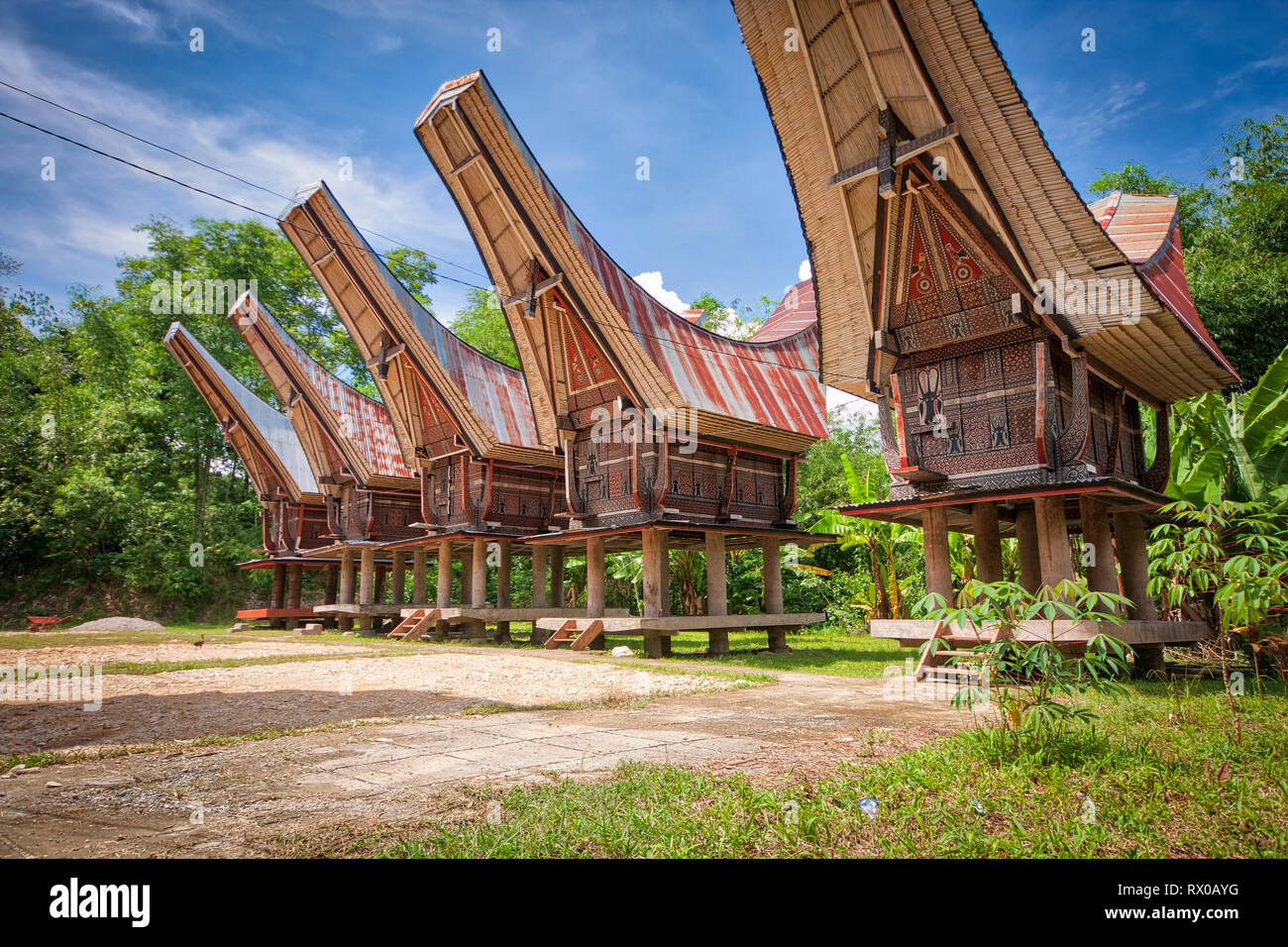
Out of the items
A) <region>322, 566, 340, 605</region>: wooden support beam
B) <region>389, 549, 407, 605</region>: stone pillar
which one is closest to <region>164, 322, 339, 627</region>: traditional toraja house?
<region>322, 566, 340, 605</region>: wooden support beam

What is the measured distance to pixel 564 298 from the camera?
14.2 m

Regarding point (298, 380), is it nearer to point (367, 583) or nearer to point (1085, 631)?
point (367, 583)

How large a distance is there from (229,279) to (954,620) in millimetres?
37014

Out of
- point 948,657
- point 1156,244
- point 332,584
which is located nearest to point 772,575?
point 948,657

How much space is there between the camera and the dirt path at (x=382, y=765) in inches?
121

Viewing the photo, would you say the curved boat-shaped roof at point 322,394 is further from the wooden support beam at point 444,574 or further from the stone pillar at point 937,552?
the stone pillar at point 937,552

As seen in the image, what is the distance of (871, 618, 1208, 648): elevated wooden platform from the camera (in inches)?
328

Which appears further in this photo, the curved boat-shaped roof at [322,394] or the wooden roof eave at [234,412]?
the wooden roof eave at [234,412]

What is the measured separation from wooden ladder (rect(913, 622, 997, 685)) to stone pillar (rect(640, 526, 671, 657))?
17.0 feet

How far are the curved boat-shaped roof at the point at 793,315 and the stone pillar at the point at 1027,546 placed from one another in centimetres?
889


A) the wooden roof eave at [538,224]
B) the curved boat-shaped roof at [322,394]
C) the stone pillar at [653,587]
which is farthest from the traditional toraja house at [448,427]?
the wooden roof eave at [538,224]

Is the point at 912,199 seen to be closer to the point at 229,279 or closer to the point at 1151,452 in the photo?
the point at 1151,452

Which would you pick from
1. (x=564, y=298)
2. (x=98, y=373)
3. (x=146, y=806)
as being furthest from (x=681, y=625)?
(x=98, y=373)

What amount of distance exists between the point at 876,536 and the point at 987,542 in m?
9.98
